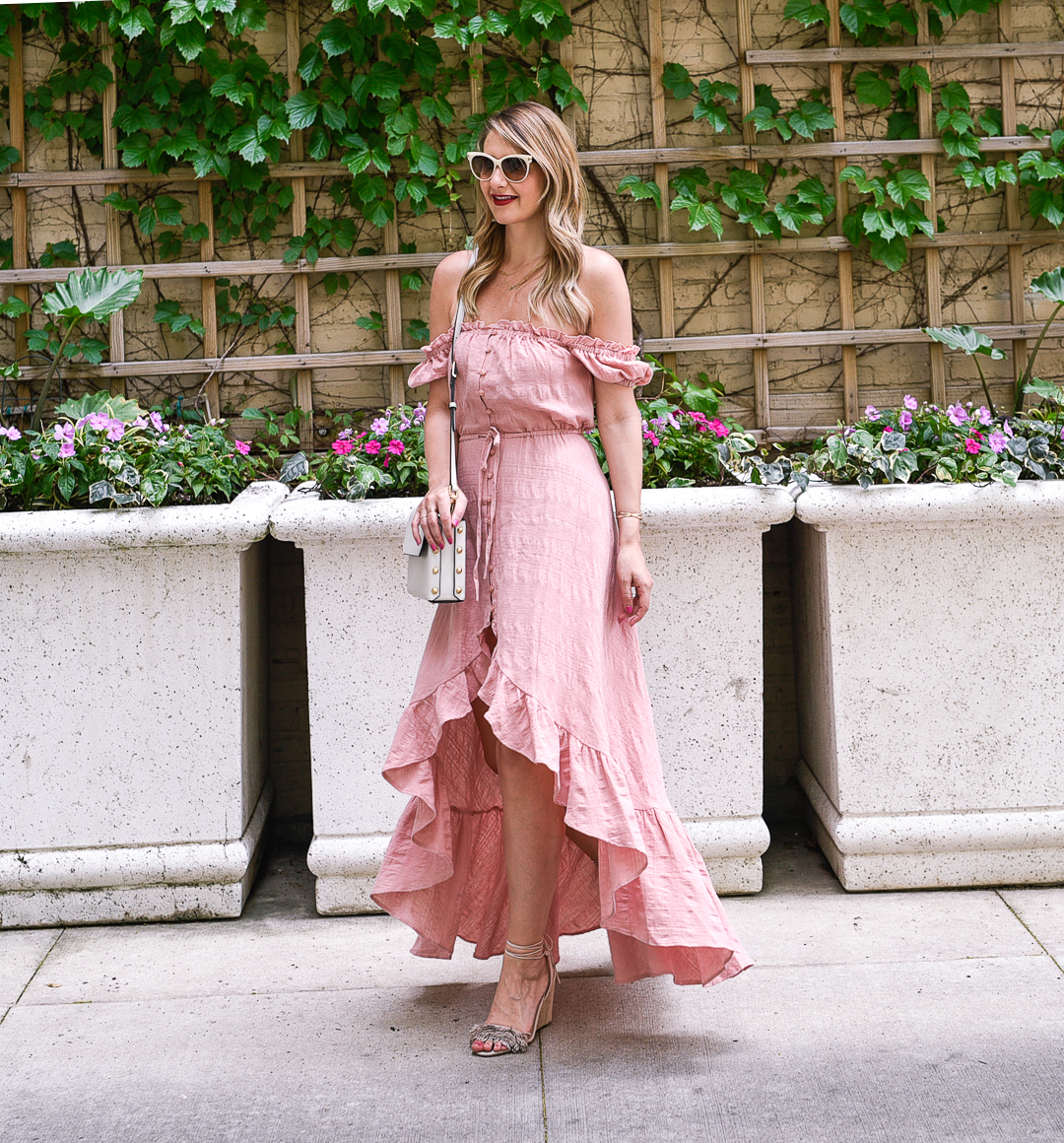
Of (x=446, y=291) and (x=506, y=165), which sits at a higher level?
(x=506, y=165)

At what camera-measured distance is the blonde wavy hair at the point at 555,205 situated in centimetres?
220

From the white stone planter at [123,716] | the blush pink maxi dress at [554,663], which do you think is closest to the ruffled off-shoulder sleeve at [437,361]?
the blush pink maxi dress at [554,663]

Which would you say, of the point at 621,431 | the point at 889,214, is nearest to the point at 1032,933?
the point at 621,431

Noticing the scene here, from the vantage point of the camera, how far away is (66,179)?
3615mm

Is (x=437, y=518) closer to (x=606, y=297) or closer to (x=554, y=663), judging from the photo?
(x=554, y=663)

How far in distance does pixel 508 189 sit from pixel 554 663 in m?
0.87

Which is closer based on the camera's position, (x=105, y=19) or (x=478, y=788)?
(x=478, y=788)

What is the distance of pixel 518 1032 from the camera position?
7.36 ft

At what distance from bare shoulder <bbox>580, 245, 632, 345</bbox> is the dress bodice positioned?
1.0 inches

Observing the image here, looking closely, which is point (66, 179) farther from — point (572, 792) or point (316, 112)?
point (572, 792)

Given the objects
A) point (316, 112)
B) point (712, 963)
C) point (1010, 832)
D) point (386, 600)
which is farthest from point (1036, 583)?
point (316, 112)

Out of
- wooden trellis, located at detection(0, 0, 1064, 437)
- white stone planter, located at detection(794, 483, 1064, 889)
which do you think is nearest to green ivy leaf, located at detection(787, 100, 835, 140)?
wooden trellis, located at detection(0, 0, 1064, 437)

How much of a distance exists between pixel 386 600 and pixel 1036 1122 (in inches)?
68.1

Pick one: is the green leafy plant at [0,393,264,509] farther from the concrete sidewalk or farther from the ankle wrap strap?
the ankle wrap strap
